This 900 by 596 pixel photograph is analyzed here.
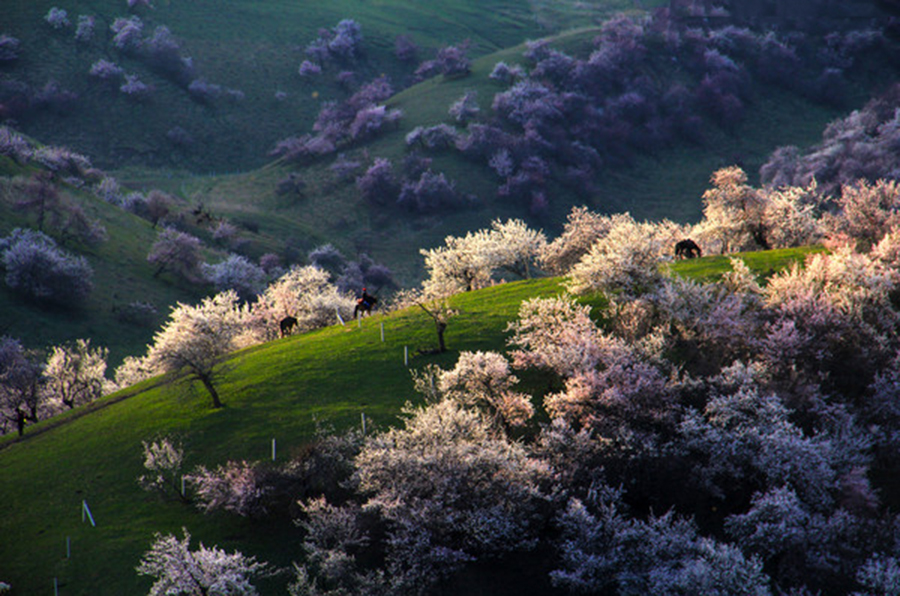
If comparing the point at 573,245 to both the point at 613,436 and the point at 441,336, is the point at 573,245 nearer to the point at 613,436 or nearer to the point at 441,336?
the point at 441,336

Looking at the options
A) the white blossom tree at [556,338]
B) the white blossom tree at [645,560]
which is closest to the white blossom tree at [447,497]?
the white blossom tree at [645,560]

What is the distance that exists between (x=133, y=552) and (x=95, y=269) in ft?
217

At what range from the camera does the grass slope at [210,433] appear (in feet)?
95.6

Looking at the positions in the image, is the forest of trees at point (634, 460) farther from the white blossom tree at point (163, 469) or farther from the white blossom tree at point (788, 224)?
the white blossom tree at point (788, 224)

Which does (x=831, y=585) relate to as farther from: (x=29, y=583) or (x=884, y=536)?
(x=29, y=583)

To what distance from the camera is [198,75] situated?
535 feet

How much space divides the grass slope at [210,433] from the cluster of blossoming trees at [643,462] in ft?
5.12

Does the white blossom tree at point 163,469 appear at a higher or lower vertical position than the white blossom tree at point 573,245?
lower

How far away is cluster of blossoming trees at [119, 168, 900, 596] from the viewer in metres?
25.5

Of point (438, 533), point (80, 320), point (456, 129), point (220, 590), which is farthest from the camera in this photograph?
point (456, 129)

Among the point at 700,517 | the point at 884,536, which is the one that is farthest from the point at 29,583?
the point at 884,536

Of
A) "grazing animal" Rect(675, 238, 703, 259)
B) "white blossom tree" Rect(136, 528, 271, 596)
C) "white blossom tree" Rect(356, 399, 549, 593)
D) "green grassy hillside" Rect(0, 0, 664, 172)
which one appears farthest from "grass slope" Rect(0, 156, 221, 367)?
"grazing animal" Rect(675, 238, 703, 259)

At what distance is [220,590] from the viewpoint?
80.1 feet

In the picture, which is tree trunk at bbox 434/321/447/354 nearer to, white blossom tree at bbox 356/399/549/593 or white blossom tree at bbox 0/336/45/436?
white blossom tree at bbox 356/399/549/593
